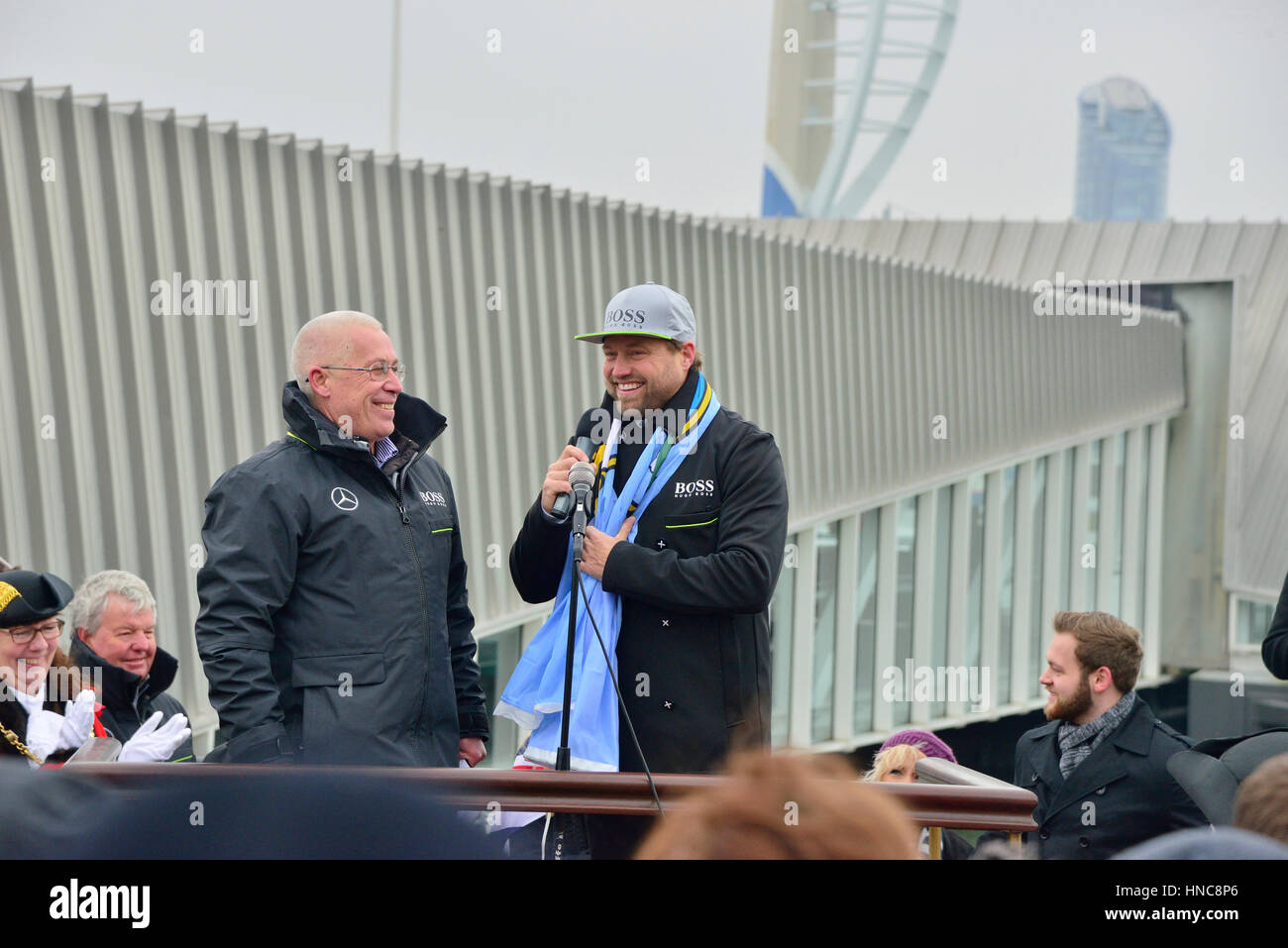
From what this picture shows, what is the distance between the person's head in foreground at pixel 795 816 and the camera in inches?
53.6

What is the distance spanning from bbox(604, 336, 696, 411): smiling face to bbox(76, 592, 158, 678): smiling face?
203 cm

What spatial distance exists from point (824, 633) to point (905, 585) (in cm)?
156

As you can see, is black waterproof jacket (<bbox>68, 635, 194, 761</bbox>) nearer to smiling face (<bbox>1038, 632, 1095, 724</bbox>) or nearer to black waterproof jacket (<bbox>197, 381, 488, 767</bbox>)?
black waterproof jacket (<bbox>197, 381, 488, 767</bbox>)

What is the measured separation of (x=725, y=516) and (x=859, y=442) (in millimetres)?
10489

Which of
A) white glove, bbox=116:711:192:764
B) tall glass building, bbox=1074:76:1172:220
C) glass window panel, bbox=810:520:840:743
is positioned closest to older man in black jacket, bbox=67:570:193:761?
white glove, bbox=116:711:192:764

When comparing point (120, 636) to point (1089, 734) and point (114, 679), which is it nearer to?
point (114, 679)

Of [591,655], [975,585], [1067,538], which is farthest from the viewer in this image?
[1067,538]

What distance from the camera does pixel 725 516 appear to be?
362 cm

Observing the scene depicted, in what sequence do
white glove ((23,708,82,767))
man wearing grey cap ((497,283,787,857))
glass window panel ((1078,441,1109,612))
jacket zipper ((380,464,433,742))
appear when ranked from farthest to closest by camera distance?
glass window panel ((1078,441,1109,612)) → white glove ((23,708,82,767)) → jacket zipper ((380,464,433,742)) → man wearing grey cap ((497,283,787,857))

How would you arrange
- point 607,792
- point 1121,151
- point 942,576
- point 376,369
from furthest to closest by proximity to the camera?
1. point 1121,151
2. point 942,576
3. point 376,369
4. point 607,792

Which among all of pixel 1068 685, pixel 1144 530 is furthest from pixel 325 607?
pixel 1144 530

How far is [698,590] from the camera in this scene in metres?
A: 3.43

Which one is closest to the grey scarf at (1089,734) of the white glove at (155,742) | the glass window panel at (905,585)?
the white glove at (155,742)

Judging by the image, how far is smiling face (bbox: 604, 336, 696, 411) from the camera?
365cm
